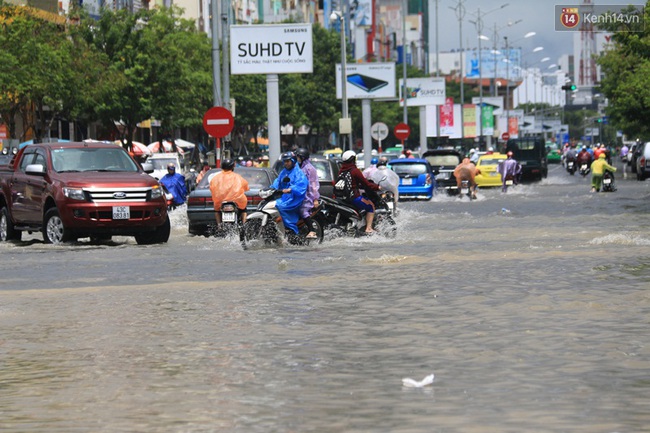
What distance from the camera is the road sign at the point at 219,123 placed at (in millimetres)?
35906

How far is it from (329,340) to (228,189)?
49.3 ft

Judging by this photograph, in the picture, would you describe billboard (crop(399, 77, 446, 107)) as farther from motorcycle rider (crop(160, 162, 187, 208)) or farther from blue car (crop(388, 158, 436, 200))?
motorcycle rider (crop(160, 162, 187, 208))

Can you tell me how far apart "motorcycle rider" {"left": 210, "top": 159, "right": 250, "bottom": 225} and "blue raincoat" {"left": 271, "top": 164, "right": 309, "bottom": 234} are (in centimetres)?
275

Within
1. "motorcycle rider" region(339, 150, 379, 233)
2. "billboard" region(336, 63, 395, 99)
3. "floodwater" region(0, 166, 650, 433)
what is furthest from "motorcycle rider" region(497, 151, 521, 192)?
"floodwater" region(0, 166, 650, 433)

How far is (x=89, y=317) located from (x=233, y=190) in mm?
12871

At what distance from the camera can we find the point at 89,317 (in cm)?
1351

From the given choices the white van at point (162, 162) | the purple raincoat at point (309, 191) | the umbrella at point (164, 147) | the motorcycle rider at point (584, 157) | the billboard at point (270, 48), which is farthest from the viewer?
the motorcycle rider at point (584, 157)

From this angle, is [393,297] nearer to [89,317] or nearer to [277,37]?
[89,317]

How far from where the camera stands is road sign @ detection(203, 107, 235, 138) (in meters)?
35.9

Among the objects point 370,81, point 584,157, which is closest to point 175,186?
point 370,81

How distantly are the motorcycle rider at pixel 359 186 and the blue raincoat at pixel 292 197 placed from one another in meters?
2.49

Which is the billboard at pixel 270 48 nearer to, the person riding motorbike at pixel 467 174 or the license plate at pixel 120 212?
the person riding motorbike at pixel 467 174

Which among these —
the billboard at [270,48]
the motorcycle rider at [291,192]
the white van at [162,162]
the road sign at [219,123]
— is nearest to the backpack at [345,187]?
the motorcycle rider at [291,192]

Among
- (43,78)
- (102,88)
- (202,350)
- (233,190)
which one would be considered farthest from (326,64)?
(202,350)
